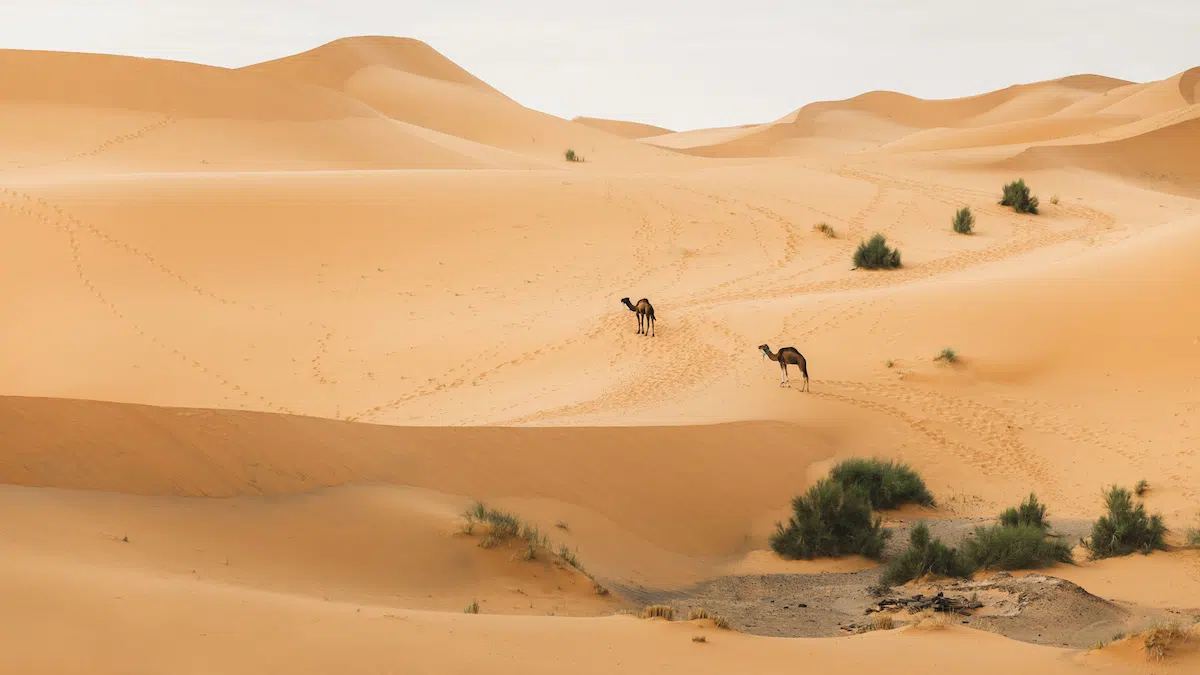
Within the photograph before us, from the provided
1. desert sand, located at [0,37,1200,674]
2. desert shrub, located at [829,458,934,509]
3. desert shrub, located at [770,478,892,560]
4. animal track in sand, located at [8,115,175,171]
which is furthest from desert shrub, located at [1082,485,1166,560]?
animal track in sand, located at [8,115,175,171]

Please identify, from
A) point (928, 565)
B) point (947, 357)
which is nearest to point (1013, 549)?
point (928, 565)

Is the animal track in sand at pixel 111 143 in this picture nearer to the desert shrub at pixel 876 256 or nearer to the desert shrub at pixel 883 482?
the desert shrub at pixel 876 256

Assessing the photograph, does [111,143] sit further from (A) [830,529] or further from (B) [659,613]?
(B) [659,613]

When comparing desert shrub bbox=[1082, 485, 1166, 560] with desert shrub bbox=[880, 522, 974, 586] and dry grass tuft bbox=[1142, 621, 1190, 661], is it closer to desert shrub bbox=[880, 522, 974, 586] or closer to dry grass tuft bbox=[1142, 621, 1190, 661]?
desert shrub bbox=[880, 522, 974, 586]

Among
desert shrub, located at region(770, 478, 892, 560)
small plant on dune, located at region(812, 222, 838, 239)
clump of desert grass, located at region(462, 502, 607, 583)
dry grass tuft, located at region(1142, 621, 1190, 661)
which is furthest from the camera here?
small plant on dune, located at region(812, 222, 838, 239)

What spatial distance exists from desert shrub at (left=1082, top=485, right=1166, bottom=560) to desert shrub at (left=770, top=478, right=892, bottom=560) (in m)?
1.96

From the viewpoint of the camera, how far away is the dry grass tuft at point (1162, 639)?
6484 millimetres

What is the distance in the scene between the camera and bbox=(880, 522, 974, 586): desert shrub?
980 cm

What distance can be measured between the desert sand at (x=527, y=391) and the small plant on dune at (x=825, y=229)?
0.30 m

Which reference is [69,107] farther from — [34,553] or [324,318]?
[34,553]

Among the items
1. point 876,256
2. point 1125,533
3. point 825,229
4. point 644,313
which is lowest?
point 1125,533

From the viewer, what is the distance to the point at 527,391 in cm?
1816

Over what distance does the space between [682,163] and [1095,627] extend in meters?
46.7

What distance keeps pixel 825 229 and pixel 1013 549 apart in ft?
59.8
